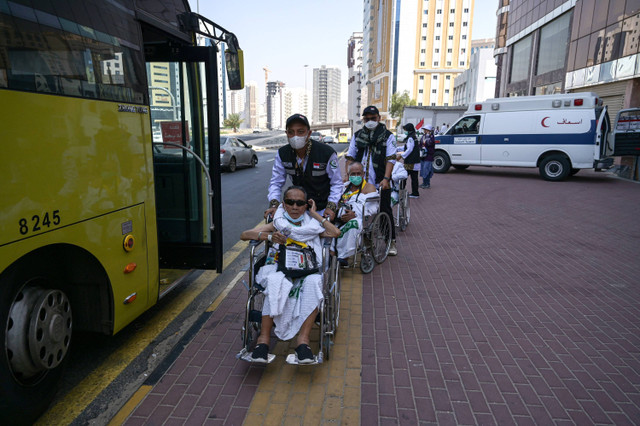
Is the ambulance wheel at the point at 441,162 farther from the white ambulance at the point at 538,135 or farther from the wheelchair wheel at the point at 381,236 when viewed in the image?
the wheelchair wheel at the point at 381,236

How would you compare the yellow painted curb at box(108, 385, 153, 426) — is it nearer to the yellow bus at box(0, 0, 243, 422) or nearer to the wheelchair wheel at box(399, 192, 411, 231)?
the yellow bus at box(0, 0, 243, 422)

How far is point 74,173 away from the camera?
2586 mm

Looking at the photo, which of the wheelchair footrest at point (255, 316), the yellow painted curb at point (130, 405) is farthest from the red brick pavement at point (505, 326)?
the yellow painted curb at point (130, 405)

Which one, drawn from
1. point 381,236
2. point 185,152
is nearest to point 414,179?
point 381,236

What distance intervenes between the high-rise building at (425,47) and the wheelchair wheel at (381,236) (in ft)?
304

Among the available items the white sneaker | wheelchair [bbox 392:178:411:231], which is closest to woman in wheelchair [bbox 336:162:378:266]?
the white sneaker

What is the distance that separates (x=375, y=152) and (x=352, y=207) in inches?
36.8

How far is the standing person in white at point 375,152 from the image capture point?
17.5 feet

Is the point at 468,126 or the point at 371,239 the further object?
the point at 468,126

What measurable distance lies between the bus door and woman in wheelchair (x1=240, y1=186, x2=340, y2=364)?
1043mm

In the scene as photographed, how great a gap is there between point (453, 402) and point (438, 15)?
349 feet

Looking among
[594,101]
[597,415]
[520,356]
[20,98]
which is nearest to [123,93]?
[20,98]

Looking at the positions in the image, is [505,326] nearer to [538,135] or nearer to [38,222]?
[38,222]

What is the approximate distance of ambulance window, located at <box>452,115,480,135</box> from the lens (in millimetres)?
15211
